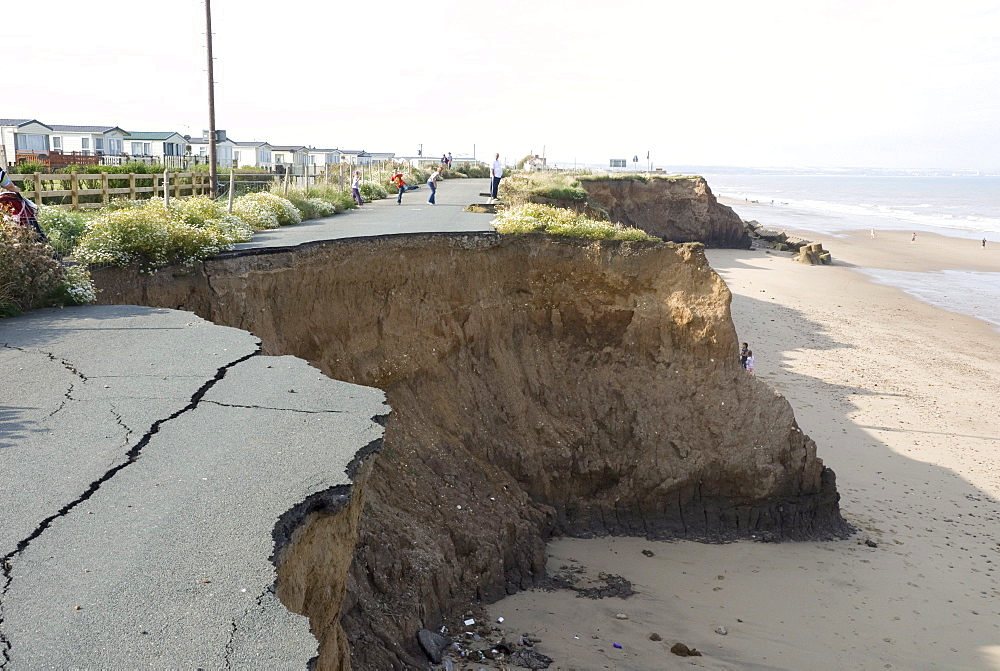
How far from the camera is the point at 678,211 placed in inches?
2076

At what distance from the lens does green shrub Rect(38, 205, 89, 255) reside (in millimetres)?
12547

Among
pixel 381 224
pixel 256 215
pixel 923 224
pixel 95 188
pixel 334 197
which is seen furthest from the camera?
pixel 923 224

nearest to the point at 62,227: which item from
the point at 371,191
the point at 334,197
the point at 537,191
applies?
the point at 334,197

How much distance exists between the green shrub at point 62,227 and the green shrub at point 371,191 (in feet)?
60.4

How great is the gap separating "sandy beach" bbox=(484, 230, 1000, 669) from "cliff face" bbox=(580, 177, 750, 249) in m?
23.8

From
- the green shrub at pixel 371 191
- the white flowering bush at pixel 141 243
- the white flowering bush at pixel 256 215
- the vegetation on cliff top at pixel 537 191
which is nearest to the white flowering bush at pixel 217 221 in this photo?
the white flowering bush at pixel 256 215

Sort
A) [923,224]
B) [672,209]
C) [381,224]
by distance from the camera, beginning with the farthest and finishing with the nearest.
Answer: [923,224] < [672,209] < [381,224]

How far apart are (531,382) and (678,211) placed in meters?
40.3

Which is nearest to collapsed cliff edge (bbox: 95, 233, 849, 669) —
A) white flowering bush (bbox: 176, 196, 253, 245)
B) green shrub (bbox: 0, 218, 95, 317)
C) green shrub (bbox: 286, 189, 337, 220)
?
green shrub (bbox: 0, 218, 95, 317)

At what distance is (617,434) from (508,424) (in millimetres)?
2008

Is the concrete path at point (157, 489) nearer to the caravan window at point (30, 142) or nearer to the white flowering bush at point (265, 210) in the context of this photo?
the white flowering bush at point (265, 210)

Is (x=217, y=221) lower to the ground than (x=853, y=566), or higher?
higher

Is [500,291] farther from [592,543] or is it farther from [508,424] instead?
A: [592,543]

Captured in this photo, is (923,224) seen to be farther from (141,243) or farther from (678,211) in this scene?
(141,243)
